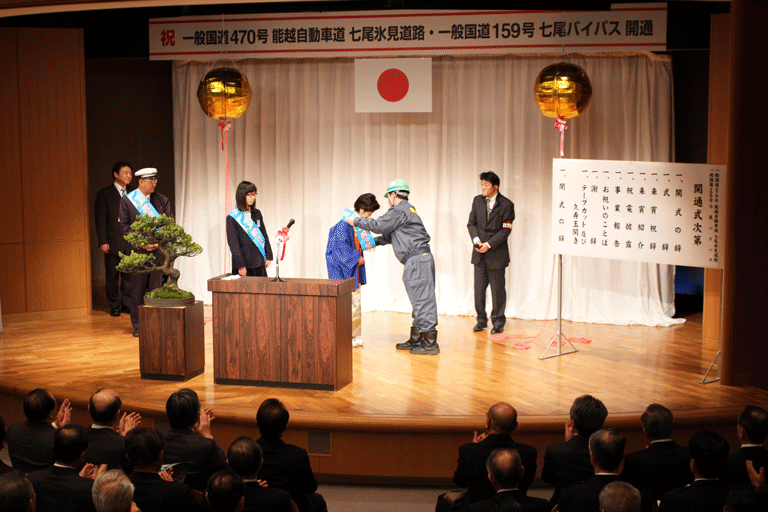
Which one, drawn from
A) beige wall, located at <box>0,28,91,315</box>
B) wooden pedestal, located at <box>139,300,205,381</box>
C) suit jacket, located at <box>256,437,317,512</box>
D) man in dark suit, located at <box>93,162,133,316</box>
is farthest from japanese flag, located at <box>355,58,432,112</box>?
suit jacket, located at <box>256,437,317,512</box>

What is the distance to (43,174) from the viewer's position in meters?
7.00

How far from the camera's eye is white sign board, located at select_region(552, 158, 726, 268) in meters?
4.86

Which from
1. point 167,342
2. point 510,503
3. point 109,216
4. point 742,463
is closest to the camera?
point 510,503

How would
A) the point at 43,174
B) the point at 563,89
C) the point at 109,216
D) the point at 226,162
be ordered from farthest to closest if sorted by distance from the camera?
the point at 226,162, the point at 109,216, the point at 43,174, the point at 563,89

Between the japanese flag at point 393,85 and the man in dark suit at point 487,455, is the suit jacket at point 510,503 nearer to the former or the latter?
the man in dark suit at point 487,455

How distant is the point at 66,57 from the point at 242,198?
2622 mm

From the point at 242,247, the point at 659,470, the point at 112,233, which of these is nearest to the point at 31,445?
the point at 659,470

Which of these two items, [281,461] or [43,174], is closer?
[281,461]

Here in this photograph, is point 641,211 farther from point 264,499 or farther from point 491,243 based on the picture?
point 264,499

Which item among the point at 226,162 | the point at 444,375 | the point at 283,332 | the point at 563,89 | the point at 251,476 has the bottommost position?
the point at 444,375

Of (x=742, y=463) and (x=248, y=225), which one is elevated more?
(x=248, y=225)

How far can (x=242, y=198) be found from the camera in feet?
18.8

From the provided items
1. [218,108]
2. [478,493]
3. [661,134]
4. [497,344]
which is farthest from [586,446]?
[661,134]

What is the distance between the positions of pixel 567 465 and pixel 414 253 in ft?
9.15
